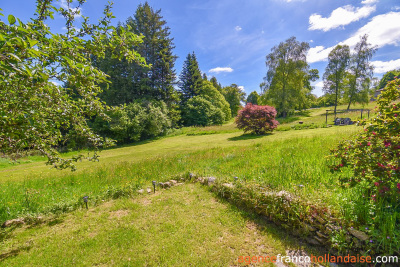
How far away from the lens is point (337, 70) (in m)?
22.8

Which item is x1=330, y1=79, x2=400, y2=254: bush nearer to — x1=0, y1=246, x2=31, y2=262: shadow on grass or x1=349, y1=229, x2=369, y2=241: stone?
x1=349, y1=229, x2=369, y2=241: stone

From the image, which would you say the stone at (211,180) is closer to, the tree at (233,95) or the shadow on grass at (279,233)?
the shadow on grass at (279,233)

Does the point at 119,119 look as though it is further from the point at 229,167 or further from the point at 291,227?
the point at 291,227

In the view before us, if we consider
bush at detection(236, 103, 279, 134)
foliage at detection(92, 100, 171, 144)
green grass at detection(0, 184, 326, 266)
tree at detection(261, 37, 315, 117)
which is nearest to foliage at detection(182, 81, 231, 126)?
foliage at detection(92, 100, 171, 144)

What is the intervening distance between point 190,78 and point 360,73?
26.7 metres

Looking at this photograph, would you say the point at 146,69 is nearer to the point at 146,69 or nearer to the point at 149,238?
the point at 146,69

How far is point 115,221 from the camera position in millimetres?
3539

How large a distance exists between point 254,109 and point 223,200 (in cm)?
1236

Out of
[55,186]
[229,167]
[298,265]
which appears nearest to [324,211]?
[298,265]

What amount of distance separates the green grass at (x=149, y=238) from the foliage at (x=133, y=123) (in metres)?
14.9

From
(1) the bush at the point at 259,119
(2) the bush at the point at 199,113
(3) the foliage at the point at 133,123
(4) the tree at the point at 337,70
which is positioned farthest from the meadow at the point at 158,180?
(4) the tree at the point at 337,70

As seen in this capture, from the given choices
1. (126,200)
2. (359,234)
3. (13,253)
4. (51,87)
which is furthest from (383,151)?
(13,253)

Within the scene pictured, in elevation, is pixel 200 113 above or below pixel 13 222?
above

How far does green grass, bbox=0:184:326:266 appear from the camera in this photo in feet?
8.32
